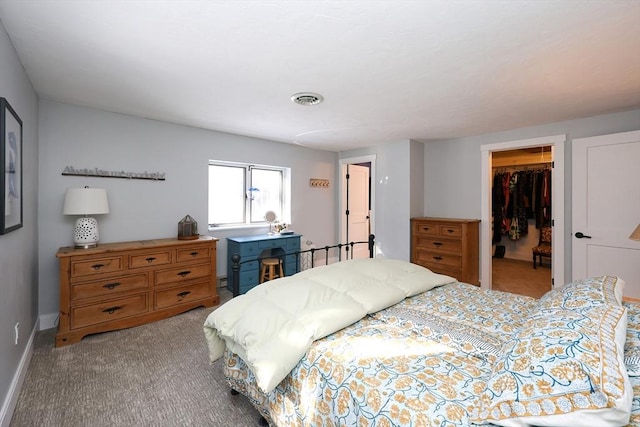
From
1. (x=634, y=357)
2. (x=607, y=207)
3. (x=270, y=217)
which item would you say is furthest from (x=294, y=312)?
(x=607, y=207)

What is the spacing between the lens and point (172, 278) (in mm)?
3191

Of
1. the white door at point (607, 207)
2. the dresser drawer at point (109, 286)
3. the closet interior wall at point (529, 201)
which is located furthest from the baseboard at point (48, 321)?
the closet interior wall at point (529, 201)

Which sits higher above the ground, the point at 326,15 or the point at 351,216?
the point at 326,15

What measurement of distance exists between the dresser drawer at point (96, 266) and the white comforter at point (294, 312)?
165 centimetres

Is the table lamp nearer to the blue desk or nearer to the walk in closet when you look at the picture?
the blue desk

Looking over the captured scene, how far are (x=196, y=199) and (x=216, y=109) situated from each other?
4.37 ft

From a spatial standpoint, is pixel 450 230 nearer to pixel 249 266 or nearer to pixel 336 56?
pixel 249 266

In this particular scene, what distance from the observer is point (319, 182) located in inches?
209

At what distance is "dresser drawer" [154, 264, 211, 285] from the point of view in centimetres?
312

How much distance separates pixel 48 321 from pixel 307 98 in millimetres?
3374

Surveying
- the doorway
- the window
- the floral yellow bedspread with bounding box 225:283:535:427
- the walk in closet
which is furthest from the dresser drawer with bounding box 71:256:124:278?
the walk in closet

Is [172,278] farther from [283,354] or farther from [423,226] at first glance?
[423,226]

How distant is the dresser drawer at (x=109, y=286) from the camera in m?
2.66

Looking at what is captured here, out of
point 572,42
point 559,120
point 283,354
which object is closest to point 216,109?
point 283,354
